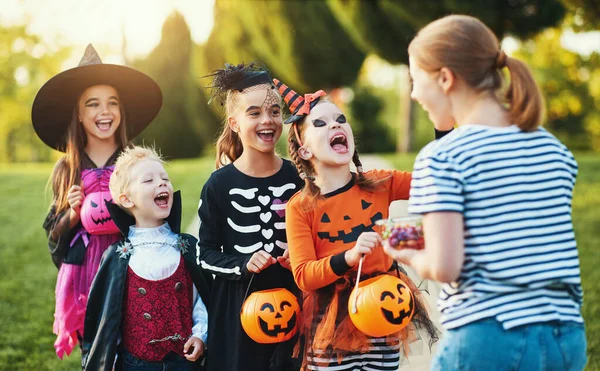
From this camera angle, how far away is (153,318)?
3969mm

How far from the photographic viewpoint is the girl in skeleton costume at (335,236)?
136 inches

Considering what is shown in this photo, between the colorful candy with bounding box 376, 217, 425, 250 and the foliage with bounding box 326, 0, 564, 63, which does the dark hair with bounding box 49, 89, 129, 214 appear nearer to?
the colorful candy with bounding box 376, 217, 425, 250

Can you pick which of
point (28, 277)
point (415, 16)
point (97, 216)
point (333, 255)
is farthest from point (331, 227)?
point (415, 16)

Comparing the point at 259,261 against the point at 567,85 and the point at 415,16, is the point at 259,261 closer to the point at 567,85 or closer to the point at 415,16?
the point at 415,16

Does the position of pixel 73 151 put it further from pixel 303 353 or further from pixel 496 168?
pixel 496 168

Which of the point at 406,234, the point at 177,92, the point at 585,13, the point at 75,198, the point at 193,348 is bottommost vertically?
the point at 193,348

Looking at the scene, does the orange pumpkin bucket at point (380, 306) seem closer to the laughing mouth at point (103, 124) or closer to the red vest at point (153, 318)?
the red vest at point (153, 318)

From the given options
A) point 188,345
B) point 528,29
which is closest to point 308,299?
point 188,345

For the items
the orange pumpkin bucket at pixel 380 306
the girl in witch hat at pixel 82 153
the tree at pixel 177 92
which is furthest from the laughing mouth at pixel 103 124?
the tree at pixel 177 92

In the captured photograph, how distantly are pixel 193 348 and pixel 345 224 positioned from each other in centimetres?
118

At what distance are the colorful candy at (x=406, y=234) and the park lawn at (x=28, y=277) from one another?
2761 millimetres

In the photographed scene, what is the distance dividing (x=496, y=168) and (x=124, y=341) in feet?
8.28

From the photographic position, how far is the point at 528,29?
15.3m

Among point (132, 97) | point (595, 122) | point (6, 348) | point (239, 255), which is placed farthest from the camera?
point (595, 122)
